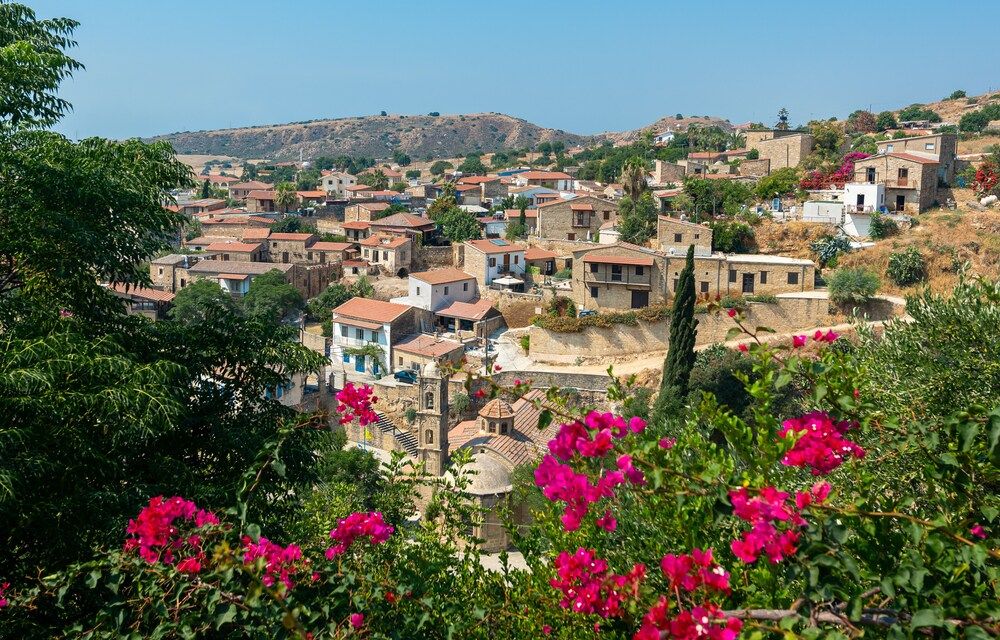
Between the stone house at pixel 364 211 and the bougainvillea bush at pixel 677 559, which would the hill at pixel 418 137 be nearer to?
the stone house at pixel 364 211

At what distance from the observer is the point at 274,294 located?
44.2 meters

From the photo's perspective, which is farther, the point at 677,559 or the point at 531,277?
the point at 531,277

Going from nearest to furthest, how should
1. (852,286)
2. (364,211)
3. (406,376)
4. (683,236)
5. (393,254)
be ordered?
(852,286), (406,376), (683,236), (393,254), (364,211)

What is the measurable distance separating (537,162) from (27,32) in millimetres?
92066

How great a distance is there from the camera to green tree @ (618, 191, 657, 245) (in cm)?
4011

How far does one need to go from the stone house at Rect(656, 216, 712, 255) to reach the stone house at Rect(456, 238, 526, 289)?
8.99 meters

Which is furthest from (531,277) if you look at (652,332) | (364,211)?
(364,211)

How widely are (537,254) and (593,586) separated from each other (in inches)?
1601

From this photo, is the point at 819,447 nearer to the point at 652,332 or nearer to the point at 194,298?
the point at 652,332

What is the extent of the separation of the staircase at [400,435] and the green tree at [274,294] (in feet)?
44.7

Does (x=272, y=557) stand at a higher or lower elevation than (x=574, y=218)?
lower

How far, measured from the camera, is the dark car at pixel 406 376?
34.7 metres

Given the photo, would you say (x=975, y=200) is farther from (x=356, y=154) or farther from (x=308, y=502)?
(x=356, y=154)

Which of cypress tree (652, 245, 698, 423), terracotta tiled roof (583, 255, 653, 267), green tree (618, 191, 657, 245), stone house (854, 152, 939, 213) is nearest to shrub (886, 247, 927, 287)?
stone house (854, 152, 939, 213)
